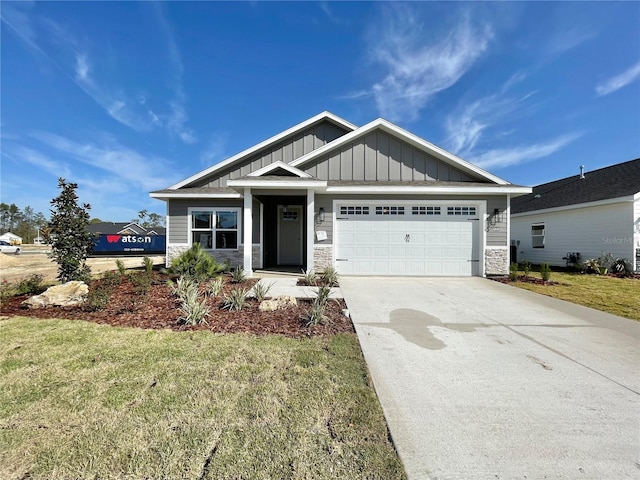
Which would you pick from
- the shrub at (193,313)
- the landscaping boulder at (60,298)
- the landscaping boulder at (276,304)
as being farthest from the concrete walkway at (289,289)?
the landscaping boulder at (60,298)

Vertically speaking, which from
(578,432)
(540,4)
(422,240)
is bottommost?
(578,432)

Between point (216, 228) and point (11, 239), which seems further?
point (11, 239)

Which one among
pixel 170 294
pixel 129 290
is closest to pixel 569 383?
pixel 170 294

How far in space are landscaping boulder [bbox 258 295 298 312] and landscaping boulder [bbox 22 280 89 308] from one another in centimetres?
374

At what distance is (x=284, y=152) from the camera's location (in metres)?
12.8

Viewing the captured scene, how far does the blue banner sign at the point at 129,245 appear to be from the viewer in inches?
1014

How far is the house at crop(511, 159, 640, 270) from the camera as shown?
37.9 ft

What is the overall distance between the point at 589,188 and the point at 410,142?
10.8m

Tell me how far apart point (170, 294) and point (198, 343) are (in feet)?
10.2

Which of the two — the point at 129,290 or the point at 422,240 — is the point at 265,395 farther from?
the point at 422,240

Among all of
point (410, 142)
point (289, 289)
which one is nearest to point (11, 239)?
point (289, 289)

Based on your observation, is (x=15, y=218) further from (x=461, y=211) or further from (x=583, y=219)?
(x=583, y=219)

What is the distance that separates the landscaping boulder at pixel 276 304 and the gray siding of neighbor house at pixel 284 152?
302 inches

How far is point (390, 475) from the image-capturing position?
1.87 meters
